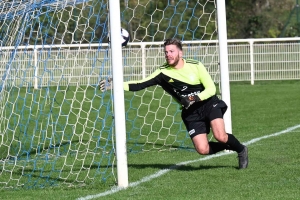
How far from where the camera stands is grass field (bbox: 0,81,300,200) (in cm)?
739

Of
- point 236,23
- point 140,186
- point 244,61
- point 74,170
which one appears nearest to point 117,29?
point 140,186

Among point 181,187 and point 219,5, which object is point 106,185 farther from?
point 219,5

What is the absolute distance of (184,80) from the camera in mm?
8648

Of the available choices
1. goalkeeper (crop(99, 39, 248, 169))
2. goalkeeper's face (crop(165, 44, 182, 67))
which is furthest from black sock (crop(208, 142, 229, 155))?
goalkeeper's face (crop(165, 44, 182, 67))

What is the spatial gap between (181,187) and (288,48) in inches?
624

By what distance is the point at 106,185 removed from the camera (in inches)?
317

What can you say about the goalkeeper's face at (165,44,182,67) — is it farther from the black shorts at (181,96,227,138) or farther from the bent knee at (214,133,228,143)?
the bent knee at (214,133,228,143)

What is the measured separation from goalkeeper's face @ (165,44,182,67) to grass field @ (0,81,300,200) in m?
1.29

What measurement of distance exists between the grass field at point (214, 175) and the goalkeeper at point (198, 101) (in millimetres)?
286

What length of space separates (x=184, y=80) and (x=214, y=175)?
1.14 m

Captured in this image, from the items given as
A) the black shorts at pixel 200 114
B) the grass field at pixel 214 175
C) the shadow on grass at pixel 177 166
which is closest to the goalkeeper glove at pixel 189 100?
the black shorts at pixel 200 114

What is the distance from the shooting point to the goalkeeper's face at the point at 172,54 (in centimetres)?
840

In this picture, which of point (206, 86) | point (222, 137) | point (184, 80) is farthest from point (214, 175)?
point (184, 80)

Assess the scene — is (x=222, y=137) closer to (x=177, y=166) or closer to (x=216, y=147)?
(x=216, y=147)
